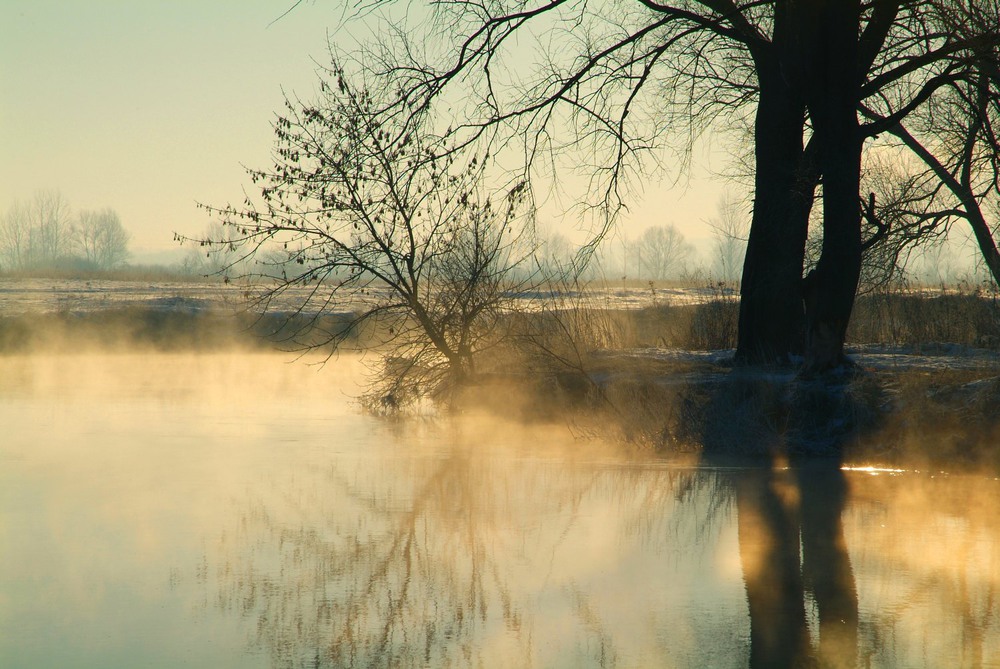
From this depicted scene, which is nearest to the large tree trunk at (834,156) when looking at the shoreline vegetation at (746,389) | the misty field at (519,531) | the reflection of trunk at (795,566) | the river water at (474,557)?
the shoreline vegetation at (746,389)

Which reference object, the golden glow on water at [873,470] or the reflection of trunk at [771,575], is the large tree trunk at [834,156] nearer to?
the golden glow on water at [873,470]

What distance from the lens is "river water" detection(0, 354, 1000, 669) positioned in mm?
5203

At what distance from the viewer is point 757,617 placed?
18.5 ft

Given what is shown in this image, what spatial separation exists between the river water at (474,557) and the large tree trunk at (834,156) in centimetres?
211

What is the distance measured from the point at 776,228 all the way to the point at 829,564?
7.06 metres

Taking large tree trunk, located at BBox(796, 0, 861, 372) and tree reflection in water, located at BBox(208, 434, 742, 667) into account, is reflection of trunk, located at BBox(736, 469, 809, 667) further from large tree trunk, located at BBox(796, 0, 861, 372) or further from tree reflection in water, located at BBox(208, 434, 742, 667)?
large tree trunk, located at BBox(796, 0, 861, 372)

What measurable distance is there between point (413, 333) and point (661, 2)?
5.66m

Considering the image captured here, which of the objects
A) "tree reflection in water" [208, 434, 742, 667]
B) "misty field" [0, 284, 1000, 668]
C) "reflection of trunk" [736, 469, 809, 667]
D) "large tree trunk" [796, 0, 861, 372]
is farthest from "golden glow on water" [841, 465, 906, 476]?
"large tree trunk" [796, 0, 861, 372]

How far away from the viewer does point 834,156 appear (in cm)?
1159

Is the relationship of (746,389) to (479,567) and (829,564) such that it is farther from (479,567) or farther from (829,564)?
(479,567)

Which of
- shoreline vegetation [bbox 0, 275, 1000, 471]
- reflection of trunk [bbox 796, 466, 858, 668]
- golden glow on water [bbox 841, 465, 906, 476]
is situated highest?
shoreline vegetation [bbox 0, 275, 1000, 471]

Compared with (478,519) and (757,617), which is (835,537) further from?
(478,519)

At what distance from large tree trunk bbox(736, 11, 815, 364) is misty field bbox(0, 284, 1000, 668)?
0.81 m

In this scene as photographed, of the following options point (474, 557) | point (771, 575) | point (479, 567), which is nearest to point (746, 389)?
point (771, 575)
